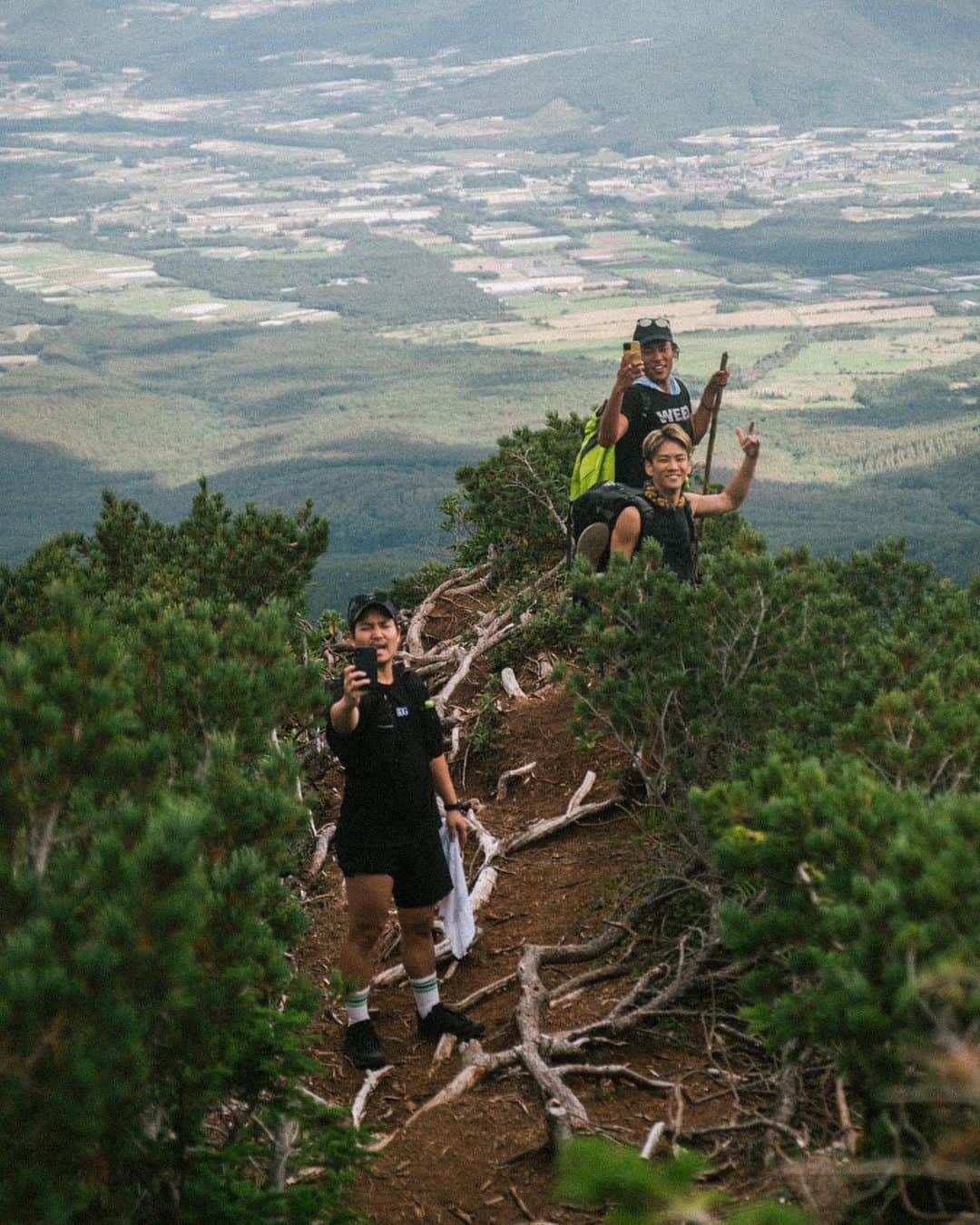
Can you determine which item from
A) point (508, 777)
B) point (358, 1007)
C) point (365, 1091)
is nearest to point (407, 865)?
point (358, 1007)

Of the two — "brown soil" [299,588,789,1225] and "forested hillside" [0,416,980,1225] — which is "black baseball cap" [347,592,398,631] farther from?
"brown soil" [299,588,789,1225]

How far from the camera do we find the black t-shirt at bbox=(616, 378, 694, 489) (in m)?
8.45

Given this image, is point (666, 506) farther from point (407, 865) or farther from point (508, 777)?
point (508, 777)

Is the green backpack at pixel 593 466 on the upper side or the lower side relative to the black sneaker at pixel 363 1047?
upper

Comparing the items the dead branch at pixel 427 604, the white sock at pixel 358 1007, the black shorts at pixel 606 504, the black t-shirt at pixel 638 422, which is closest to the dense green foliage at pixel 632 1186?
the white sock at pixel 358 1007

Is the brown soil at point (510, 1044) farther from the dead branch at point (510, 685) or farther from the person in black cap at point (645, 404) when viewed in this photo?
the person in black cap at point (645, 404)

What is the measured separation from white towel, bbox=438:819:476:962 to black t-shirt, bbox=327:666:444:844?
0.19 m

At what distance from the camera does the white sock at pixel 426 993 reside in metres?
6.69

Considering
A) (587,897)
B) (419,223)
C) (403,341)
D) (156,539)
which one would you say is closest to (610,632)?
(587,897)

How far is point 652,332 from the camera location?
8.66 meters

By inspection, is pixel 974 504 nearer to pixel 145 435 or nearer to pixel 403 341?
pixel 145 435

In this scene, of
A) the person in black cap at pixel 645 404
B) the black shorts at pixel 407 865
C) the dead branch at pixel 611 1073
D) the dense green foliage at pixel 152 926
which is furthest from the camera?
the person in black cap at pixel 645 404

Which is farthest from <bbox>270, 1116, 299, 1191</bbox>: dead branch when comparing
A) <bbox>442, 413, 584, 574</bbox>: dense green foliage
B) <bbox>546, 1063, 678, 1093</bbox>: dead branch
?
<bbox>442, 413, 584, 574</bbox>: dense green foliage

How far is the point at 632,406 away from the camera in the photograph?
8453 mm
